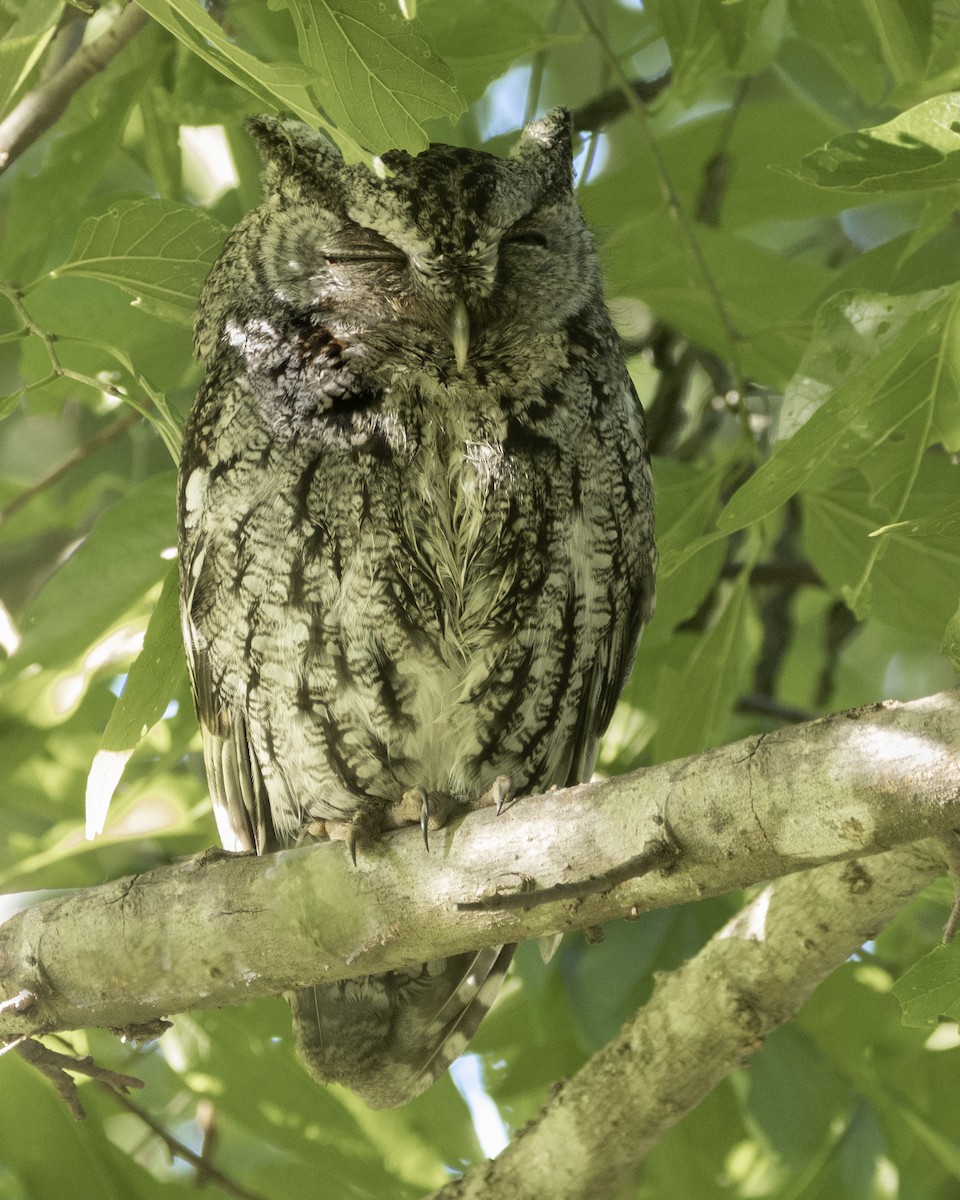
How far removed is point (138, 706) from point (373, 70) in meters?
0.81

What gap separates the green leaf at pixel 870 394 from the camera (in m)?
1.38

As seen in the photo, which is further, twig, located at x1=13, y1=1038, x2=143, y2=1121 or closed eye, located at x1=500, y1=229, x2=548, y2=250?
closed eye, located at x1=500, y1=229, x2=548, y2=250

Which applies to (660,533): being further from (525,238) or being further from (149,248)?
(149,248)

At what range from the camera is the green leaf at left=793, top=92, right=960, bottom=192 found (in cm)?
127

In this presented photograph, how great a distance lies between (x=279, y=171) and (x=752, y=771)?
1392mm

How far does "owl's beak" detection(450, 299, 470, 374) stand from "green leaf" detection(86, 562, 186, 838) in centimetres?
56

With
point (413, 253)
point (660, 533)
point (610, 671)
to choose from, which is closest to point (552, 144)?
point (413, 253)

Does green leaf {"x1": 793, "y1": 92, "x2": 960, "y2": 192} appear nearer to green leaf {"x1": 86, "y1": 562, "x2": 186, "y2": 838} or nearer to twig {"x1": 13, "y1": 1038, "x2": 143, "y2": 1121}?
green leaf {"x1": 86, "y1": 562, "x2": 186, "y2": 838}

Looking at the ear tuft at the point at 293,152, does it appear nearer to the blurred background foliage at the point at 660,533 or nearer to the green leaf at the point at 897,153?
the blurred background foliage at the point at 660,533

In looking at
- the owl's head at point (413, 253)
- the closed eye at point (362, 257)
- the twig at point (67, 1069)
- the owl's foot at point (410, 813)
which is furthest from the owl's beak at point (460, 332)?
the twig at point (67, 1069)

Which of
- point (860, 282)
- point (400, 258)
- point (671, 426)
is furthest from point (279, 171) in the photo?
point (671, 426)

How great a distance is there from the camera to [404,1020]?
232 cm

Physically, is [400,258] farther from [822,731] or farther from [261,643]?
[822,731]

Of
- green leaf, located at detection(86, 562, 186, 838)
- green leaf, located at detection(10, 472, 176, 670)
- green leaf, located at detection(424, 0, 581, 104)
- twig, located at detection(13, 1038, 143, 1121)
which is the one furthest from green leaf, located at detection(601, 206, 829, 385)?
twig, located at detection(13, 1038, 143, 1121)
